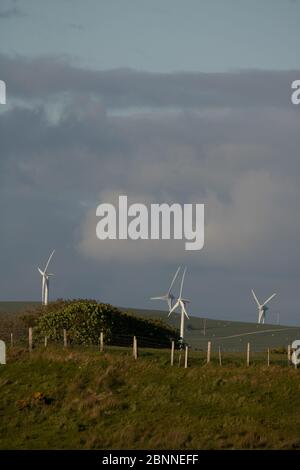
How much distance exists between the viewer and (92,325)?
119375 mm

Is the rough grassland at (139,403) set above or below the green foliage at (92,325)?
below

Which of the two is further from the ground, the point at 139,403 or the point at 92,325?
the point at 92,325

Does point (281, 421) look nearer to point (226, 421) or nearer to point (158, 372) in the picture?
point (226, 421)

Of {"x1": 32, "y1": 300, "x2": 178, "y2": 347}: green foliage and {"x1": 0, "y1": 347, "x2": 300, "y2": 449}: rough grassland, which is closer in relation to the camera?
{"x1": 0, "y1": 347, "x2": 300, "y2": 449}: rough grassland

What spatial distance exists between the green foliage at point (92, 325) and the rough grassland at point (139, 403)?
2236cm

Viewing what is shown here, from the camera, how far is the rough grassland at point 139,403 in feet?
241

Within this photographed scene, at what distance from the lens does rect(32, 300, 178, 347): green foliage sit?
119 meters

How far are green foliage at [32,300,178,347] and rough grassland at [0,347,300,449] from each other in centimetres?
2236

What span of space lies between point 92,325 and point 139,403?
3778 cm

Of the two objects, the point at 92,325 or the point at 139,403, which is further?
the point at 92,325

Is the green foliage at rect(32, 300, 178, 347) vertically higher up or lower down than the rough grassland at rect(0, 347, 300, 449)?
higher up

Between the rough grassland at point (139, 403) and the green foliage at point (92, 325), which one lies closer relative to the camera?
the rough grassland at point (139, 403)

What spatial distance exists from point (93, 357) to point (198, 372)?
26.8 feet
